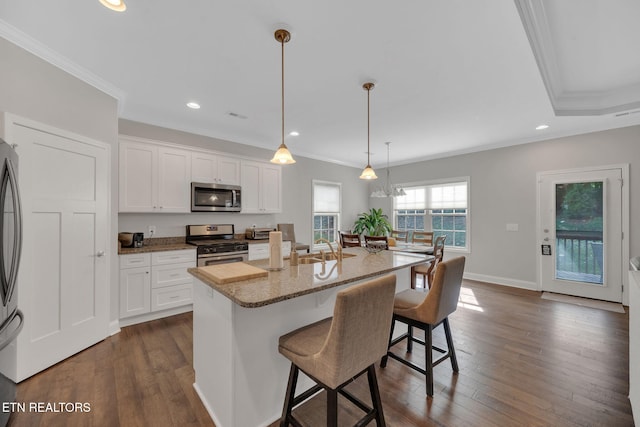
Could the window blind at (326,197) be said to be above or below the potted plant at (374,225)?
above

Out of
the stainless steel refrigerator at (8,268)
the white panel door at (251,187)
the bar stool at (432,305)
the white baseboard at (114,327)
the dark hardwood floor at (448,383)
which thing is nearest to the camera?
the stainless steel refrigerator at (8,268)

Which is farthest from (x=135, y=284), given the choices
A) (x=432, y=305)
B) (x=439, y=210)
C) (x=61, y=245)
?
(x=439, y=210)

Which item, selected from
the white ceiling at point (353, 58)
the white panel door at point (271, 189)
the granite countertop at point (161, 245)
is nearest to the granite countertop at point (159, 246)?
the granite countertop at point (161, 245)

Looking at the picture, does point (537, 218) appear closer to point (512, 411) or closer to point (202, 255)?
point (512, 411)

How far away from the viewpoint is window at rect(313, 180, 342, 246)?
19.3 ft

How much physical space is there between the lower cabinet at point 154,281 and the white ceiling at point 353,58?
1.88 metres

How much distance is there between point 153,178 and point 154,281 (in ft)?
4.42

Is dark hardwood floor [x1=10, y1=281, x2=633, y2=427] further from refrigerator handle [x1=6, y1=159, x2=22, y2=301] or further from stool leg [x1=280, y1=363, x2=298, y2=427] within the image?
refrigerator handle [x1=6, y1=159, x2=22, y2=301]

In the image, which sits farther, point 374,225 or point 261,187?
point 374,225

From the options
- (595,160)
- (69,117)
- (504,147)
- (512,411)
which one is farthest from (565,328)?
(69,117)

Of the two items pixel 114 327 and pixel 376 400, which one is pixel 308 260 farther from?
pixel 114 327

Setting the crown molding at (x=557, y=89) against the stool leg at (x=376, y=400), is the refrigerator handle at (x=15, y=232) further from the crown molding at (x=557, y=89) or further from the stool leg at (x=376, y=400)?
the crown molding at (x=557, y=89)

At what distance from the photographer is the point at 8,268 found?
1.60 m

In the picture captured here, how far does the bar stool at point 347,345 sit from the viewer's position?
3.82ft
